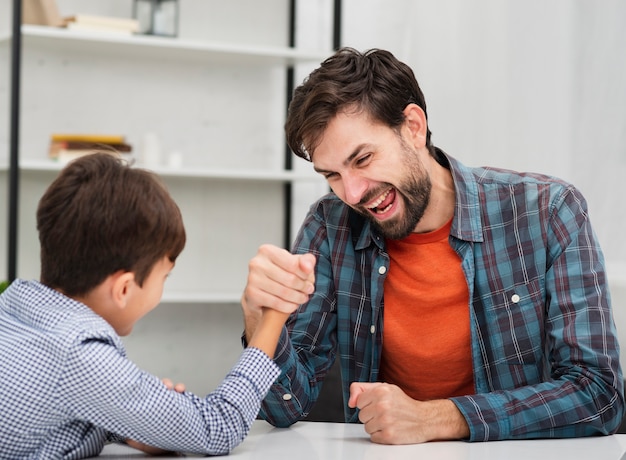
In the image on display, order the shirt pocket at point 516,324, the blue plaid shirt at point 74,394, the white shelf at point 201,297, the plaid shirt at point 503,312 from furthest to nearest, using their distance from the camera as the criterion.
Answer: the white shelf at point 201,297
the shirt pocket at point 516,324
the plaid shirt at point 503,312
the blue plaid shirt at point 74,394

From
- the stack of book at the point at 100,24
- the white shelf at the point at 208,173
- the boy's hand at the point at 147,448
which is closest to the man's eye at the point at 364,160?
the boy's hand at the point at 147,448

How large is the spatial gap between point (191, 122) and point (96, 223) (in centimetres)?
258

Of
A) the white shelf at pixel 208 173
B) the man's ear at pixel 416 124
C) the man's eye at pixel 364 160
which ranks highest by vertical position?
the man's ear at pixel 416 124

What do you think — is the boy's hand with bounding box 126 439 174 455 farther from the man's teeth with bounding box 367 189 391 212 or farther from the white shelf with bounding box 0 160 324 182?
the white shelf with bounding box 0 160 324 182

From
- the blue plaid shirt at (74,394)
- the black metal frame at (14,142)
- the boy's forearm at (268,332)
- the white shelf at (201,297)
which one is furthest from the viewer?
the white shelf at (201,297)

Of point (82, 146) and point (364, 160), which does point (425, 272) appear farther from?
point (82, 146)

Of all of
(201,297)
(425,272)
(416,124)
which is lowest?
(201,297)

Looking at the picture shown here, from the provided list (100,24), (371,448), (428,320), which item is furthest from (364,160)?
(100,24)

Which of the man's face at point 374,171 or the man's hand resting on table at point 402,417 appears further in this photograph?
the man's face at point 374,171

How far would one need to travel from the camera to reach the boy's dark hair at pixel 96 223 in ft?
3.65

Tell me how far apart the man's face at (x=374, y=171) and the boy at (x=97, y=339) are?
21.4 inches

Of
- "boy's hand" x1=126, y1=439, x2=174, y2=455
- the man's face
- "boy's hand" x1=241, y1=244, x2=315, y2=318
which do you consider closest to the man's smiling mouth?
the man's face

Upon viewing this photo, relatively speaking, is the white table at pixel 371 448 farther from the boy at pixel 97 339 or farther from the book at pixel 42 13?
the book at pixel 42 13

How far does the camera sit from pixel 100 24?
3.27 metres
